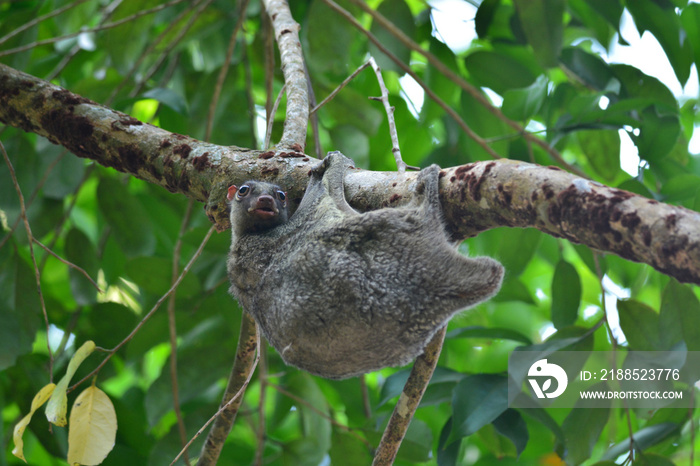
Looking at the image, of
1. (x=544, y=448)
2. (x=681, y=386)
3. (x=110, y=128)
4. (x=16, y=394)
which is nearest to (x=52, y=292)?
(x=16, y=394)

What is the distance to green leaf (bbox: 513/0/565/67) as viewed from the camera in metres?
3.14

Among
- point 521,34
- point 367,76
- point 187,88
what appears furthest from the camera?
point 187,88

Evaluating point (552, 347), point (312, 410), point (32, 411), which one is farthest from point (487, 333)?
point (32, 411)

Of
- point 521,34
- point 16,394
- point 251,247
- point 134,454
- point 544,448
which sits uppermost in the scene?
point 521,34

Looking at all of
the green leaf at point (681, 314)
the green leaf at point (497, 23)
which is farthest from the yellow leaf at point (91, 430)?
the green leaf at point (497, 23)

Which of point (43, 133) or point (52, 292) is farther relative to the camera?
point (52, 292)

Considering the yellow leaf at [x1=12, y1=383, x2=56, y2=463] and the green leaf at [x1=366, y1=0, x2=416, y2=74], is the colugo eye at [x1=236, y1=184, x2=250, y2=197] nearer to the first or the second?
the yellow leaf at [x1=12, y1=383, x2=56, y2=463]

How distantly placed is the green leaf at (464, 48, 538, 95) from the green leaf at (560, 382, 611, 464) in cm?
176

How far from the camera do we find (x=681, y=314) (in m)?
2.67

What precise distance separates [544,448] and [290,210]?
2510 mm

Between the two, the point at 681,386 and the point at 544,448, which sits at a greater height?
the point at 681,386

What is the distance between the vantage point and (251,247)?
234cm

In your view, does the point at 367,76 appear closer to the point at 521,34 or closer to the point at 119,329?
the point at 521,34

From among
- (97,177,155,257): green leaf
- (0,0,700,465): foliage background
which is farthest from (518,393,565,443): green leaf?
(97,177,155,257): green leaf
